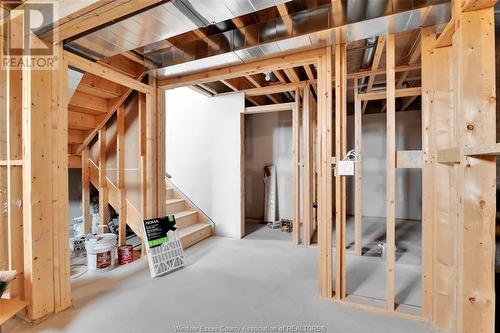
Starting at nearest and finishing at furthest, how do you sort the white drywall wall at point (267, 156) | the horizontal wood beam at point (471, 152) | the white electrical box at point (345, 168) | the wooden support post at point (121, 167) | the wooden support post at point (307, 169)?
1. the horizontal wood beam at point (471, 152)
2. the white electrical box at point (345, 168)
3. the wooden support post at point (121, 167)
4. the wooden support post at point (307, 169)
5. the white drywall wall at point (267, 156)

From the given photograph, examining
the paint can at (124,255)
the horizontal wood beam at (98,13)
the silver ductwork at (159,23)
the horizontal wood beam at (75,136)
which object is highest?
→ the silver ductwork at (159,23)

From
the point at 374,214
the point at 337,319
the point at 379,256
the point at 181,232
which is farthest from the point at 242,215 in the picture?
the point at 374,214

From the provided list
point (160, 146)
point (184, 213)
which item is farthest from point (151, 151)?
point (184, 213)

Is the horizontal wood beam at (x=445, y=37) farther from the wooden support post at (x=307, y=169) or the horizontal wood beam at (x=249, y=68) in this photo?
the wooden support post at (x=307, y=169)

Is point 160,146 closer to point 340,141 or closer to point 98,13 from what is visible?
point 98,13

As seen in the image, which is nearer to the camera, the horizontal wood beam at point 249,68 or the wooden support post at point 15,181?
the wooden support post at point 15,181

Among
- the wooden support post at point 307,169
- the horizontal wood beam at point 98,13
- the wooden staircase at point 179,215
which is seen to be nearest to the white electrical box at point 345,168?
the wooden support post at point 307,169

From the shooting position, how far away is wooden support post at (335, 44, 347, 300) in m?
2.07

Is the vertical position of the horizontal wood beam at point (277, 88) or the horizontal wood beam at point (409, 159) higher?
the horizontal wood beam at point (277, 88)

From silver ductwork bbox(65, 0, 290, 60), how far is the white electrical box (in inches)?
50.1

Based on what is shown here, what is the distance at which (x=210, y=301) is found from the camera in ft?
6.85

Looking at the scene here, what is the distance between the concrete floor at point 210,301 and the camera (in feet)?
5.87

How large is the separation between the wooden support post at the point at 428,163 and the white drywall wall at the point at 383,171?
11.5ft

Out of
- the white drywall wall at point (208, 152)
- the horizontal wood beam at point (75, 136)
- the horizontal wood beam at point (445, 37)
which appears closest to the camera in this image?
the horizontal wood beam at point (445, 37)
